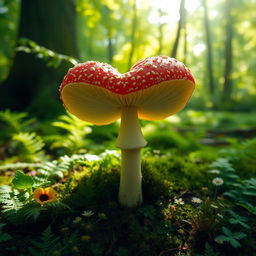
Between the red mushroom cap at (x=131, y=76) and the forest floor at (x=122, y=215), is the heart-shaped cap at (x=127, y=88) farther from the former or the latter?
the forest floor at (x=122, y=215)

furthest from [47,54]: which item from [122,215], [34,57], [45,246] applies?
[34,57]

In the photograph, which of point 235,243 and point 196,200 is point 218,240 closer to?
point 235,243

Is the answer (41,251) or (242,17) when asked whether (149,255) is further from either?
(242,17)

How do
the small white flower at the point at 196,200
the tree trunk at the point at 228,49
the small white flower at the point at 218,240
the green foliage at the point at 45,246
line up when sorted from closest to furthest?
the green foliage at the point at 45,246
the small white flower at the point at 218,240
the small white flower at the point at 196,200
the tree trunk at the point at 228,49

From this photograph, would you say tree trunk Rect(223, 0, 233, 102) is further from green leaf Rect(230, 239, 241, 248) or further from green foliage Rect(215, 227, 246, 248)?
green leaf Rect(230, 239, 241, 248)

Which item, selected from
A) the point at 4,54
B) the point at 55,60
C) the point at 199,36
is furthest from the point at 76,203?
the point at 4,54

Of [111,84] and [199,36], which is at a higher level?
[199,36]

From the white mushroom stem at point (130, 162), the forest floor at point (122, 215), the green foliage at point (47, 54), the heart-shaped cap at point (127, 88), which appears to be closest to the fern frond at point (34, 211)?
the forest floor at point (122, 215)

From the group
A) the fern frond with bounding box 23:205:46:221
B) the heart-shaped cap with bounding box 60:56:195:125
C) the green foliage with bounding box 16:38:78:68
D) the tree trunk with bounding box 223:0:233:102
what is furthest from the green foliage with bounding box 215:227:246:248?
the tree trunk with bounding box 223:0:233:102
